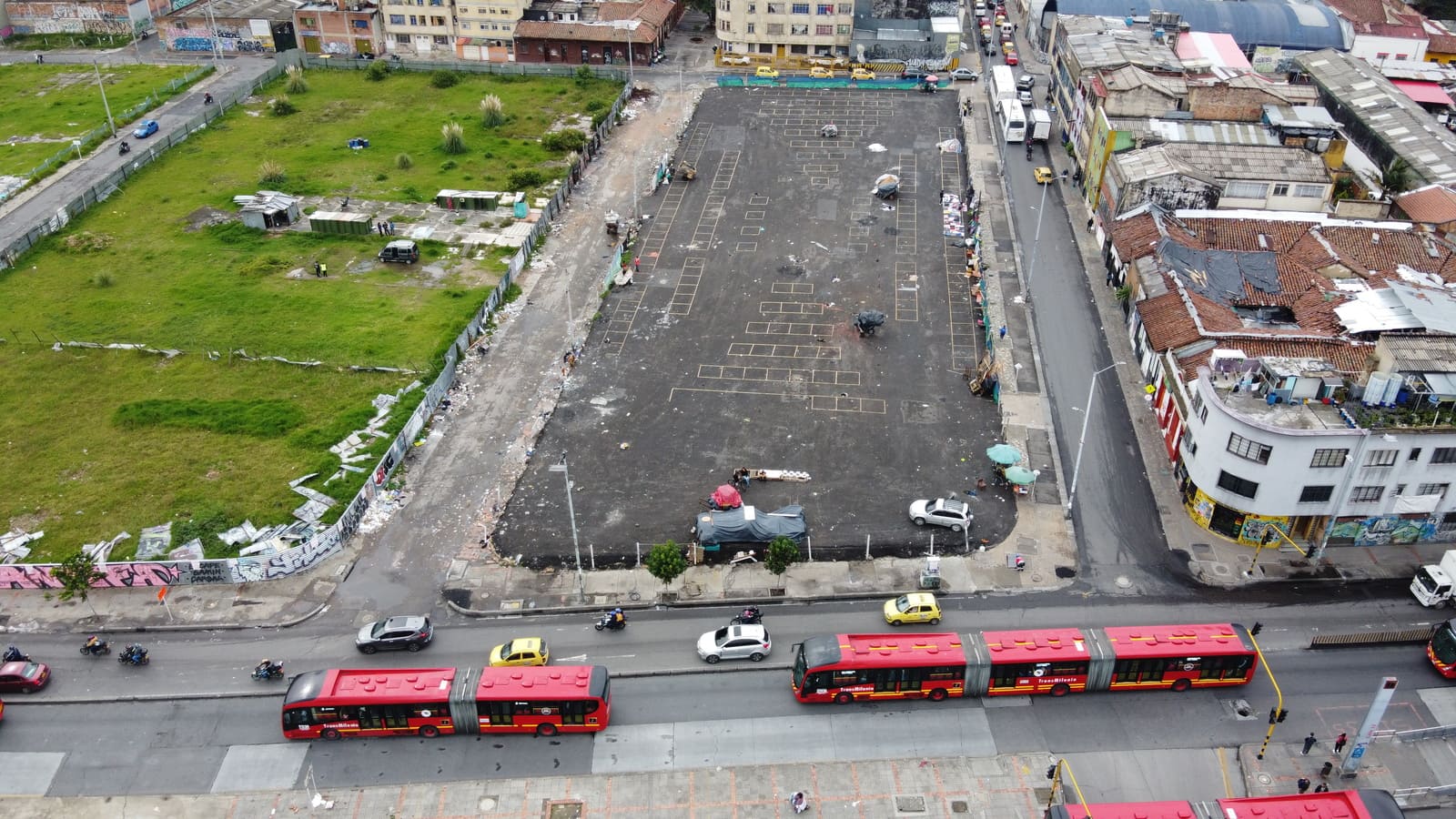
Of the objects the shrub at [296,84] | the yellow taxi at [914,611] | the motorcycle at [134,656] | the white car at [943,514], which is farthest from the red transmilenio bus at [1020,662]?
the shrub at [296,84]

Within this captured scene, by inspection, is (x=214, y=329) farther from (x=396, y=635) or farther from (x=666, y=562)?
(x=666, y=562)

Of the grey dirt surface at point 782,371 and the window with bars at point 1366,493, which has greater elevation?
the window with bars at point 1366,493

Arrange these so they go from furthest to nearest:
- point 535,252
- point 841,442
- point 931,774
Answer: point 535,252 < point 841,442 < point 931,774

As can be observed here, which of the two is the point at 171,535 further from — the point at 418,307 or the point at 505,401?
the point at 418,307

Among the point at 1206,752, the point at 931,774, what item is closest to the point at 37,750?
the point at 931,774

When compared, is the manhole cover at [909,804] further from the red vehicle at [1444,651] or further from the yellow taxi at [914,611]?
the red vehicle at [1444,651]

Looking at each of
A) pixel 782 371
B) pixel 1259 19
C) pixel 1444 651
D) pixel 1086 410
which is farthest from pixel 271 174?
pixel 1259 19

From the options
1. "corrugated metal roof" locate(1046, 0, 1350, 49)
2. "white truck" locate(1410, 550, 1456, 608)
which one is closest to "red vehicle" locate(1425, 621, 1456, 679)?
"white truck" locate(1410, 550, 1456, 608)
